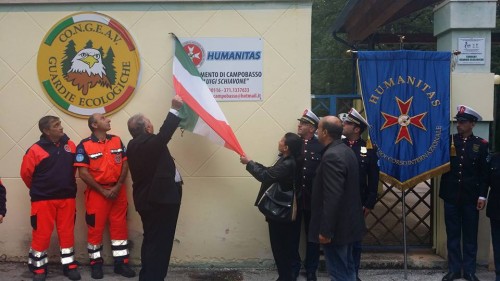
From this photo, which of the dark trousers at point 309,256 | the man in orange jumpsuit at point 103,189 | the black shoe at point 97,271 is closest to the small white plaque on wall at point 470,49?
the dark trousers at point 309,256

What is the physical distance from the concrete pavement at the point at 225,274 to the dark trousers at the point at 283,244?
460 mm

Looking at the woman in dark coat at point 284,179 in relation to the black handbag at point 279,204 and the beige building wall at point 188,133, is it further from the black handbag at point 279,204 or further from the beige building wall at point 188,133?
the beige building wall at point 188,133

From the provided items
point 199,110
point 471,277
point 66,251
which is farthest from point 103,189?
point 471,277

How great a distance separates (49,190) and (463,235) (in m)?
4.71

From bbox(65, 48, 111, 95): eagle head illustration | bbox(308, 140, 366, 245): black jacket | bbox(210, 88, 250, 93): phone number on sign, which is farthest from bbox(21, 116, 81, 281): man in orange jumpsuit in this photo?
bbox(308, 140, 366, 245): black jacket

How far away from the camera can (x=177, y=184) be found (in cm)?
596

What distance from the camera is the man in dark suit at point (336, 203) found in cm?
500

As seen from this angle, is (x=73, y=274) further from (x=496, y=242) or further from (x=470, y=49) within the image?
(x=470, y=49)

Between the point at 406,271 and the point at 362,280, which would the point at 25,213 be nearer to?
the point at 362,280

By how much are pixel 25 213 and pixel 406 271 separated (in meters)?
4.61

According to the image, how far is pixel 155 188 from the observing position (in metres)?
5.66

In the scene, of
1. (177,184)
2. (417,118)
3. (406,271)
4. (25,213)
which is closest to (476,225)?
(406,271)

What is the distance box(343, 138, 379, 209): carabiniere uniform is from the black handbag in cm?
82

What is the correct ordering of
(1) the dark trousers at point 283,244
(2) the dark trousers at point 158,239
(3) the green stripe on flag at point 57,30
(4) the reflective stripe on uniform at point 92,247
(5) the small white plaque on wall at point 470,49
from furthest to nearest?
(5) the small white plaque on wall at point 470,49 < (3) the green stripe on flag at point 57,30 < (4) the reflective stripe on uniform at point 92,247 < (1) the dark trousers at point 283,244 < (2) the dark trousers at point 158,239
